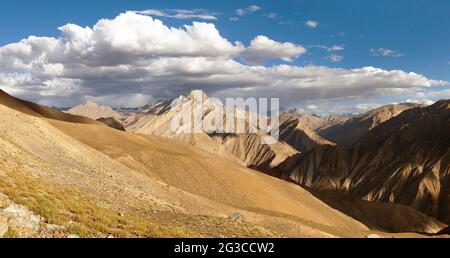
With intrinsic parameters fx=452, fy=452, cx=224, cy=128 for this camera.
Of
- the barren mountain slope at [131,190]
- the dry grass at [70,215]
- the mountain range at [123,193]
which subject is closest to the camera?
the dry grass at [70,215]

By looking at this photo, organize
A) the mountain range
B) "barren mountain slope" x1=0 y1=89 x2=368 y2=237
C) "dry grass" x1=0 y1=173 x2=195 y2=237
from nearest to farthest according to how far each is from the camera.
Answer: "dry grass" x1=0 y1=173 x2=195 y2=237
the mountain range
"barren mountain slope" x1=0 y1=89 x2=368 y2=237

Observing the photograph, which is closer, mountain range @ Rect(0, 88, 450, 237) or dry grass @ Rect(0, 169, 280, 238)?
dry grass @ Rect(0, 169, 280, 238)

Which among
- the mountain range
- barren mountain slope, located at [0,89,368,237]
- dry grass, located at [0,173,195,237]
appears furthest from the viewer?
barren mountain slope, located at [0,89,368,237]

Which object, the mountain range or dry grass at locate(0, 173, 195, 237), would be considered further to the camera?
the mountain range

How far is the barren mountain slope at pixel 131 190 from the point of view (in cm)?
2172

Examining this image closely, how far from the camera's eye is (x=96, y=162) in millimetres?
49844

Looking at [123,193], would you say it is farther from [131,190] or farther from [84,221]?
[84,221]

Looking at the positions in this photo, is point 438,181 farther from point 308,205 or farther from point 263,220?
point 263,220

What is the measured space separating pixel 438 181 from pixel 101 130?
144185 millimetres

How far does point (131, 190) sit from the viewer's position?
39906 millimetres

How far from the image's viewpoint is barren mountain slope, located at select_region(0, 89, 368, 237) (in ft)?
71.3

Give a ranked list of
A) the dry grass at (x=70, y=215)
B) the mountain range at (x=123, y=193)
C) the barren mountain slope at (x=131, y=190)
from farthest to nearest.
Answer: the barren mountain slope at (x=131, y=190) → the mountain range at (x=123, y=193) → the dry grass at (x=70, y=215)

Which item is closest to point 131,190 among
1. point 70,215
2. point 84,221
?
point 70,215
